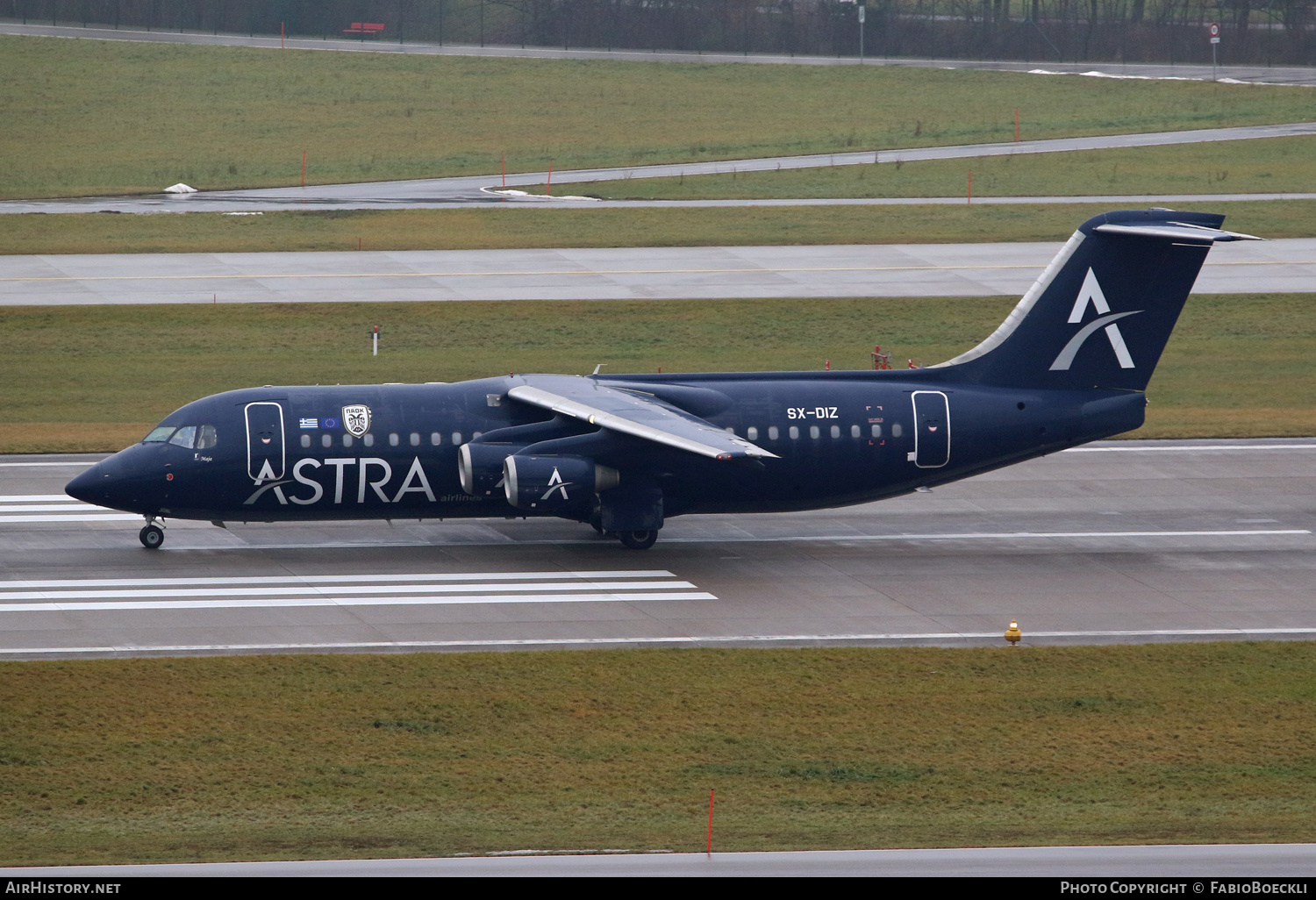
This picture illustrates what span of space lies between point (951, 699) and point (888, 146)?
60599 millimetres

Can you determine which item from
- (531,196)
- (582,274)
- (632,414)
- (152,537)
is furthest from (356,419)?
(531,196)

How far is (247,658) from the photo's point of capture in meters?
24.6

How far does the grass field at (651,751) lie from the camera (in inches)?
725

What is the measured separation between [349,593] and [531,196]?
4140 centimetres

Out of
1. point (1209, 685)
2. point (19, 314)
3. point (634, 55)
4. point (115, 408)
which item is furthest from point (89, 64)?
point (1209, 685)

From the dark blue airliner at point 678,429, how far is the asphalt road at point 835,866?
1270 centimetres

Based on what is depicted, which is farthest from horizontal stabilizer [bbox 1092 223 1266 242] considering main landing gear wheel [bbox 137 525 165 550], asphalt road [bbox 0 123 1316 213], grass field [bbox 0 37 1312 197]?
grass field [bbox 0 37 1312 197]

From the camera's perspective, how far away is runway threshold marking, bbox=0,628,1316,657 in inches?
993

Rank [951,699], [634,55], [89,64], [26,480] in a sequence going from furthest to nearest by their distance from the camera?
[634,55] → [89,64] → [26,480] → [951,699]

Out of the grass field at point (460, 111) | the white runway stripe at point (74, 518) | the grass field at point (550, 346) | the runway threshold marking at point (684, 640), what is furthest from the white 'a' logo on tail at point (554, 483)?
the grass field at point (460, 111)

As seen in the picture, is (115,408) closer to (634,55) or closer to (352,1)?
(634,55)

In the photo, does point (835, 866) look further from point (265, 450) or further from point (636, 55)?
point (636, 55)

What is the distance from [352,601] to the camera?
92.1ft

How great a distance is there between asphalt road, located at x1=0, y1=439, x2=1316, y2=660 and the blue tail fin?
10.7ft
